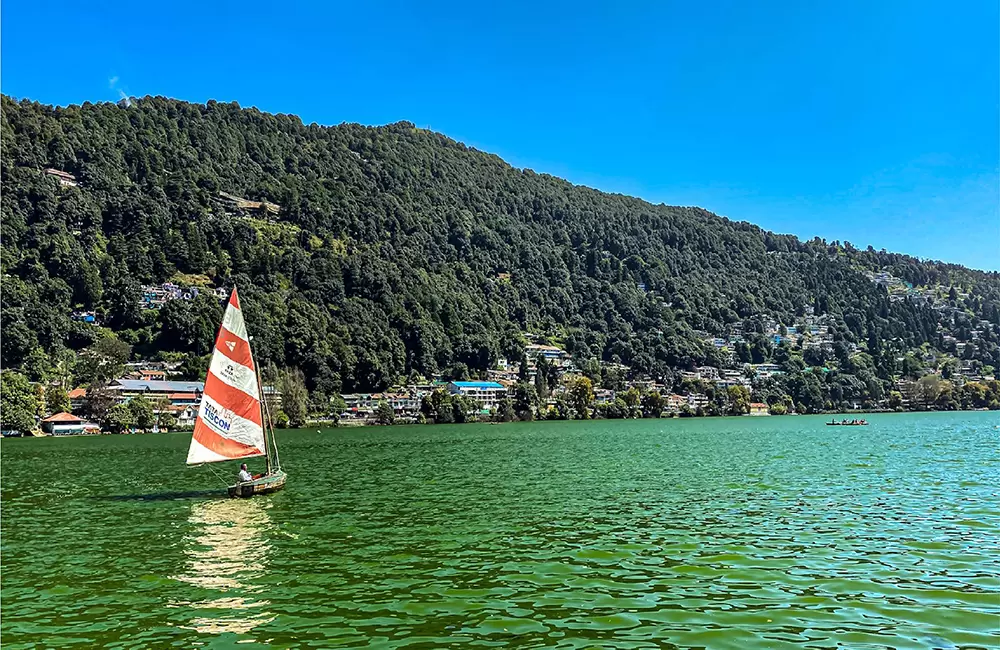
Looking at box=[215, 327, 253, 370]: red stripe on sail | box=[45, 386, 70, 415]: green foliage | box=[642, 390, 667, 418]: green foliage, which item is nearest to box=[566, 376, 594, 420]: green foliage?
box=[642, 390, 667, 418]: green foliage

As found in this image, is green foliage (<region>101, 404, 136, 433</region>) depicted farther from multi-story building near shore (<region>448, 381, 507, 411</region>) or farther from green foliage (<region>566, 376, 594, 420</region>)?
green foliage (<region>566, 376, 594, 420</region>)

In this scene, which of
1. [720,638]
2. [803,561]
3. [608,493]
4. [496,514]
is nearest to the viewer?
[720,638]

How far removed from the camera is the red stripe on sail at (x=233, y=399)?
1329 inches

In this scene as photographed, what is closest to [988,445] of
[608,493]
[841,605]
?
[608,493]

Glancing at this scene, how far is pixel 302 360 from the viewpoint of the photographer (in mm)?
173125

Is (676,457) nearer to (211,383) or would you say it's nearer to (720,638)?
(211,383)

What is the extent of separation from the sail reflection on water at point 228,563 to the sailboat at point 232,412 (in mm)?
2710

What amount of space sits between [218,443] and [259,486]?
2.85 meters

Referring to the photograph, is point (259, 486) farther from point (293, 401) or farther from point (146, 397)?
point (146, 397)

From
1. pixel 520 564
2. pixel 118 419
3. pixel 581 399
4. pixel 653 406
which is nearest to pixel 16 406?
pixel 118 419

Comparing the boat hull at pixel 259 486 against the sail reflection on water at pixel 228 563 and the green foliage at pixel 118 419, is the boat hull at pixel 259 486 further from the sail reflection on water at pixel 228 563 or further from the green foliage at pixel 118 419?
the green foliage at pixel 118 419

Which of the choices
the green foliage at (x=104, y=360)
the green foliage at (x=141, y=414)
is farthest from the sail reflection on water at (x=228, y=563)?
the green foliage at (x=104, y=360)

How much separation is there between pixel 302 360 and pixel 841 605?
168m

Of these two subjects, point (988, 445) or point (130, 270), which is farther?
point (130, 270)
